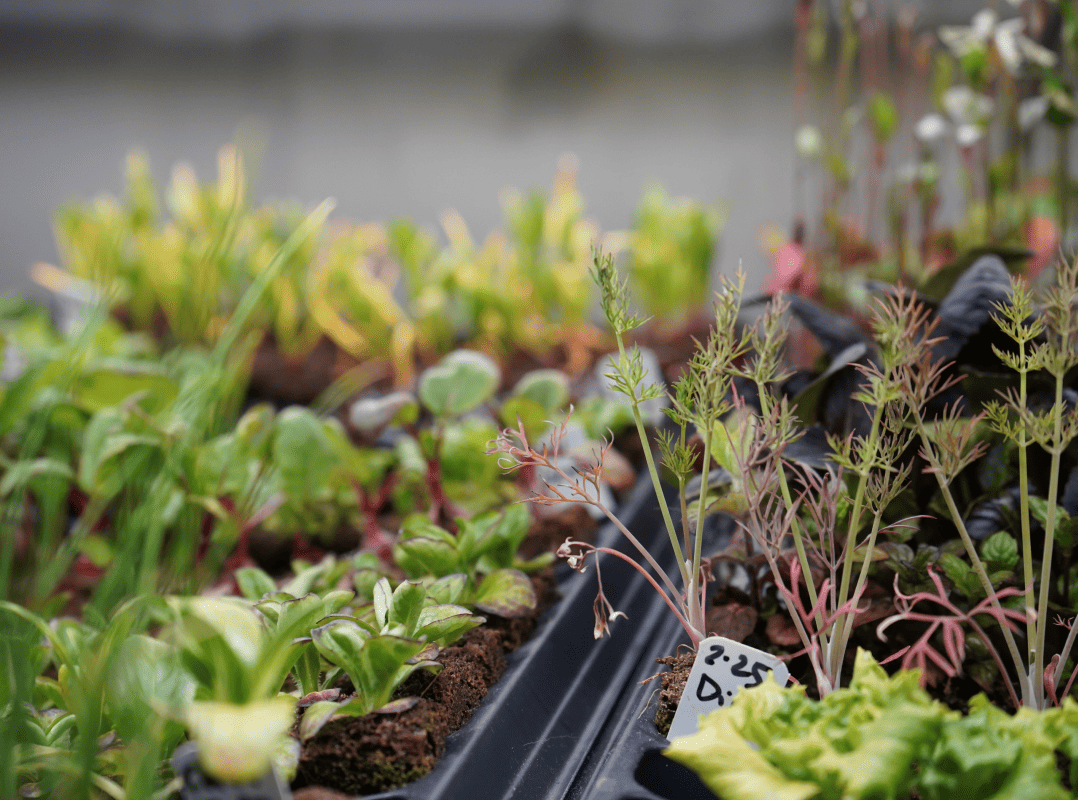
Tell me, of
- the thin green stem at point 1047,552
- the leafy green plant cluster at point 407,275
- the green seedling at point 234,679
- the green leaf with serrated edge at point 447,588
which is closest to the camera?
the green seedling at point 234,679

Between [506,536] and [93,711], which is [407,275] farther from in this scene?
[93,711]

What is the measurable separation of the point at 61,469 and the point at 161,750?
1.19ft

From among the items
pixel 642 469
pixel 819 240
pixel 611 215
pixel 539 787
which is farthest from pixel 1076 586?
pixel 611 215

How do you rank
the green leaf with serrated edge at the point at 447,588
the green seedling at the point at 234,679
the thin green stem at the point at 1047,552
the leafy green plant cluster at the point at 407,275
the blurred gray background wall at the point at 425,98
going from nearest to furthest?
the green seedling at the point at 234,679 < the thin green stem at the point at 1047,552 < the green leaf with serrated edge at the point at 447,588 < the leafy green plant cluster at the point at 407,275 < the blurred gray background wall at the point at 425,98

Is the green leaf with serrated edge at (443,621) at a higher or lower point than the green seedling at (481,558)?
higher

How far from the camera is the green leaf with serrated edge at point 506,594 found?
0.48m

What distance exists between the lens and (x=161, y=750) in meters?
0.38

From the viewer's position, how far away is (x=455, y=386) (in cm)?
67

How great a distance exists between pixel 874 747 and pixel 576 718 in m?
0.25

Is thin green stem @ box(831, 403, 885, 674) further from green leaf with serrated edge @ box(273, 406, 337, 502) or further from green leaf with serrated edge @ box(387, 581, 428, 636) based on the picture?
green leaf with serrated edge @ box(273, 406, 337, 502)

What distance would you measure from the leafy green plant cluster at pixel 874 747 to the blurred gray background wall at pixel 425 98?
1204 mm

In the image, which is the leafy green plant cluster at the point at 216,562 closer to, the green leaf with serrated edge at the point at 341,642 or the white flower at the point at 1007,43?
the green leaf with serrated edge at the point at 341,642

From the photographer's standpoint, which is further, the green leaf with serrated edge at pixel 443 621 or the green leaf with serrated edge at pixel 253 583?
the green leaf with serrated edge at pixel 253 583

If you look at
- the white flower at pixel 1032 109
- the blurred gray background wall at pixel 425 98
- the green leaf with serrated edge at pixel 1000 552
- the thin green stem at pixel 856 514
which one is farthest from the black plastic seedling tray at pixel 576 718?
the blurred gray background wall at pixel 425 98
